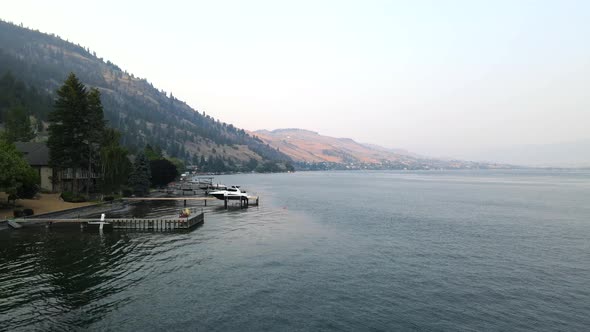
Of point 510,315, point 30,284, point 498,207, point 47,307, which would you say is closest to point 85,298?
point 47,307

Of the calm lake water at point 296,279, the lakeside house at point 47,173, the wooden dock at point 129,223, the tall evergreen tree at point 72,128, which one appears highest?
the tall evergreen tree at point 72,128

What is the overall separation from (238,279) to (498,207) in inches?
3446

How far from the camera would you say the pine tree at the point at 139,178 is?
104 m

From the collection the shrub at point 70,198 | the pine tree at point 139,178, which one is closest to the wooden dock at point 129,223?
the shrub at point 70,198

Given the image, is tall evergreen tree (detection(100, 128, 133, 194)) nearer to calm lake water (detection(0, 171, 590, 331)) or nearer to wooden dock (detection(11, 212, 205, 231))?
wooden dock (detection(11, 212, 205, 231))

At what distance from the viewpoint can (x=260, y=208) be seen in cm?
8981

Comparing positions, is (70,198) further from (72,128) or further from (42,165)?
(72,128)

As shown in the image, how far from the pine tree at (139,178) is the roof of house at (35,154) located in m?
23.3

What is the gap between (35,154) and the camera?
84.9 metres

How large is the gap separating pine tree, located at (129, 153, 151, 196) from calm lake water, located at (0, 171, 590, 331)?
51.8 meters

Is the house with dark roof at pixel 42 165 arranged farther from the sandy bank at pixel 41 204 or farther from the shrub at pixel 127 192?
Result: the shrub at pixel 127 192

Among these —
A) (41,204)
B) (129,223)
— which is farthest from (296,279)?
(41,204)

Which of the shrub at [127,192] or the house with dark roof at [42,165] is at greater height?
the house with dark roof at [42,165]

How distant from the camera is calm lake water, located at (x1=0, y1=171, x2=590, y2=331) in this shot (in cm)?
2481
